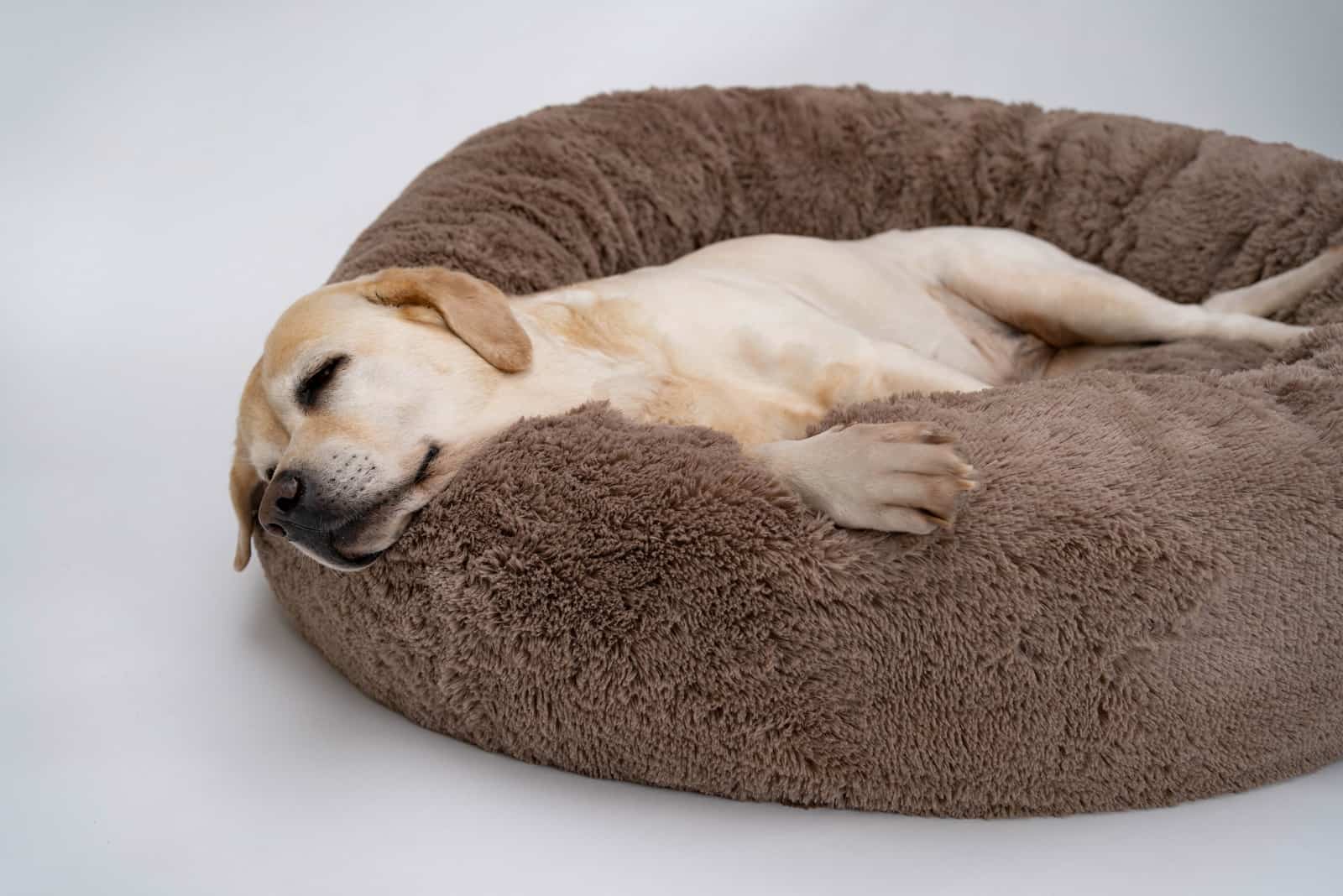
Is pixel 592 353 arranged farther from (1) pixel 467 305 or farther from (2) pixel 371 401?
(2) pixel 371 401

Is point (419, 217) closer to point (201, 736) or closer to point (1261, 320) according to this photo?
point (201, 736)

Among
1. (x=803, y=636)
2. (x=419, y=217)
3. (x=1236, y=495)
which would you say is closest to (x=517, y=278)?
(x=419, y=217)

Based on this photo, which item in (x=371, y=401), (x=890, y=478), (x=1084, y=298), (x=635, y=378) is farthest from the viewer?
(x=1084, y=298)

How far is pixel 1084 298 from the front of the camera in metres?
4.16

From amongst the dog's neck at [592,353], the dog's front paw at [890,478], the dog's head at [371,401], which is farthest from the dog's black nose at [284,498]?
the dog's front paw at [890,478]

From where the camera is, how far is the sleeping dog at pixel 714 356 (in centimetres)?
279

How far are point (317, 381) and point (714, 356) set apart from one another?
1.06 m

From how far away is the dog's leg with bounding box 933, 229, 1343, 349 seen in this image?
4.08m

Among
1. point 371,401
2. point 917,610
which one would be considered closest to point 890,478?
point 917,610

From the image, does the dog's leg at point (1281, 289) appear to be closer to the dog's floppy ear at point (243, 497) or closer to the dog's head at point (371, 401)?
the dog's head at point (371, 401)

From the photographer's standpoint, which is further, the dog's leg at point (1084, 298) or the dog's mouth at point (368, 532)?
the dog's leg at point (1084, 298)

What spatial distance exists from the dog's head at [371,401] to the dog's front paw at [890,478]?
822 millimetres

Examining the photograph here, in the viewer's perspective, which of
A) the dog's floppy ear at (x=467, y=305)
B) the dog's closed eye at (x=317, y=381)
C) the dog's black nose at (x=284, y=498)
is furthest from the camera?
the dog's floppy ear at (x=467, y=305)

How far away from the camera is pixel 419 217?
416cm
